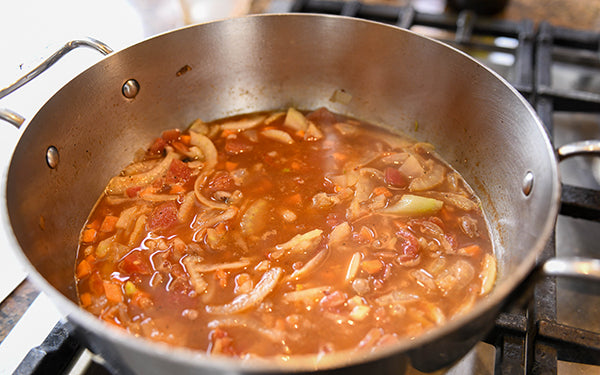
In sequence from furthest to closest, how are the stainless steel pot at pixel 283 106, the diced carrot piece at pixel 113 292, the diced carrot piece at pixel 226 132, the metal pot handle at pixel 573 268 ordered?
1. the diced carrot piece at pixel 226 132
2. the diced carrot piece at pixel 113 292
3. the stainless steel pot at pixel 283 106
4. the metal pot handle at pixel 573 268

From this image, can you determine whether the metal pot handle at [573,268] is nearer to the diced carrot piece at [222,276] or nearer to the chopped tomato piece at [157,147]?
the diced carrot piece at [222,276]

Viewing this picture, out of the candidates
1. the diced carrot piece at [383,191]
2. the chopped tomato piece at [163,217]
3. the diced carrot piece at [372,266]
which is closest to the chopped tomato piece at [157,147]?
the chopped tomato piece at [163,217]

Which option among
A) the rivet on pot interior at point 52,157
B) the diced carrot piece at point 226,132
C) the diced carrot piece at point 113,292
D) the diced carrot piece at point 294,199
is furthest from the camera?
the diced carrot piece at point 226,132

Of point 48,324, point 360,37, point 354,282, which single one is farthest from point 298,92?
point 48,324

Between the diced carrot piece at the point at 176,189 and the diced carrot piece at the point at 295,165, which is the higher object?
the diced carrot piece at the point at 295,165

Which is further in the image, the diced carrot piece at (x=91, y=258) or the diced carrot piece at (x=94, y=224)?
the diced carrot piece at (x=94, y=224)

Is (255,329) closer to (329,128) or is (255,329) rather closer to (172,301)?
(172,301)

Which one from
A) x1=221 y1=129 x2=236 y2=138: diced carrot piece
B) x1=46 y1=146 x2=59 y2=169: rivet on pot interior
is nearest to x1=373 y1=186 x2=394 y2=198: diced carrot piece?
x1=221 y1=129 x2=236 y2=138: diced carrot piece

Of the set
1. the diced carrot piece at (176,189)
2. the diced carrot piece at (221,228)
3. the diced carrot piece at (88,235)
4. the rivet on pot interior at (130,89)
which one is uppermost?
the rivet on pot interior at (130,89)
